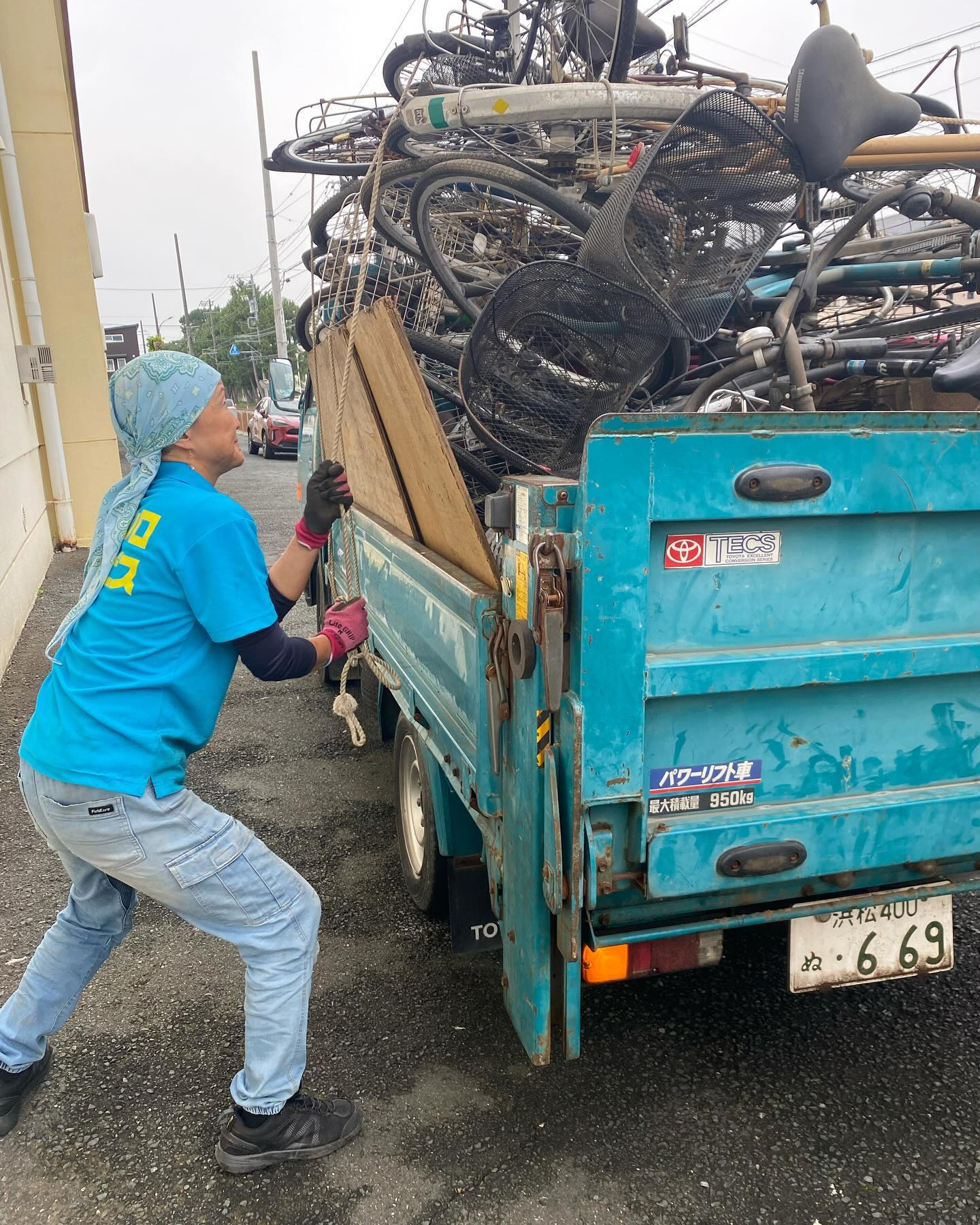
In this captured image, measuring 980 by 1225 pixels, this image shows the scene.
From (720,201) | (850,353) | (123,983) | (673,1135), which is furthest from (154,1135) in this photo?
(850,353)

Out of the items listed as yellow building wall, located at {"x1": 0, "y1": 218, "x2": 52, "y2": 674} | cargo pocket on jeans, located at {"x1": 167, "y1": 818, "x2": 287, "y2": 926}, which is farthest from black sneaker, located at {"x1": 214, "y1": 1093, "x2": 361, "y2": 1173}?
yellow building wall, located at {"x1": 0, "y1": 218, "x2": 52, "y2": 674}

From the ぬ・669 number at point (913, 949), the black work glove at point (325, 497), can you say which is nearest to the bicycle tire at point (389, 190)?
the black work glove at point (325, 497)

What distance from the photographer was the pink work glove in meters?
2.38

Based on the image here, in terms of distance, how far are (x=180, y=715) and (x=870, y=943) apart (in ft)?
5.54

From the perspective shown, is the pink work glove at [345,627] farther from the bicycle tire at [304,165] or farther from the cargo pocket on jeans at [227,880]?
the bicycle tire at [304,165]

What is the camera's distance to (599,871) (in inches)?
74.8

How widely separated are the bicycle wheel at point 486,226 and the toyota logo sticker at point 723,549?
2329mm

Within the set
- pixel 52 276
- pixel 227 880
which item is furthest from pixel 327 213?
pixel 52 276

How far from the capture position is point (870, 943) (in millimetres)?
2166

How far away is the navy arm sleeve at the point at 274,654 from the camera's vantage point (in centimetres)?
206

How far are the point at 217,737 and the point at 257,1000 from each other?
321cm

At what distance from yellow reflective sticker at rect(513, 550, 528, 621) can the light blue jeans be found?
2.66 ft

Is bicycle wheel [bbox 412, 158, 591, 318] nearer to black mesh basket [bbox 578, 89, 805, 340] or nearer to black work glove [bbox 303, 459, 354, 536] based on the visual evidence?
black mesh basket [bbox 578, 89, 805, 340]

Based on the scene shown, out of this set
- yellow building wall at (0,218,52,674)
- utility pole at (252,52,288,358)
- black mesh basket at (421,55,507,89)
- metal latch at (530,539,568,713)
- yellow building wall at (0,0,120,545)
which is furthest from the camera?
utility pole at (252,52,288,358)
